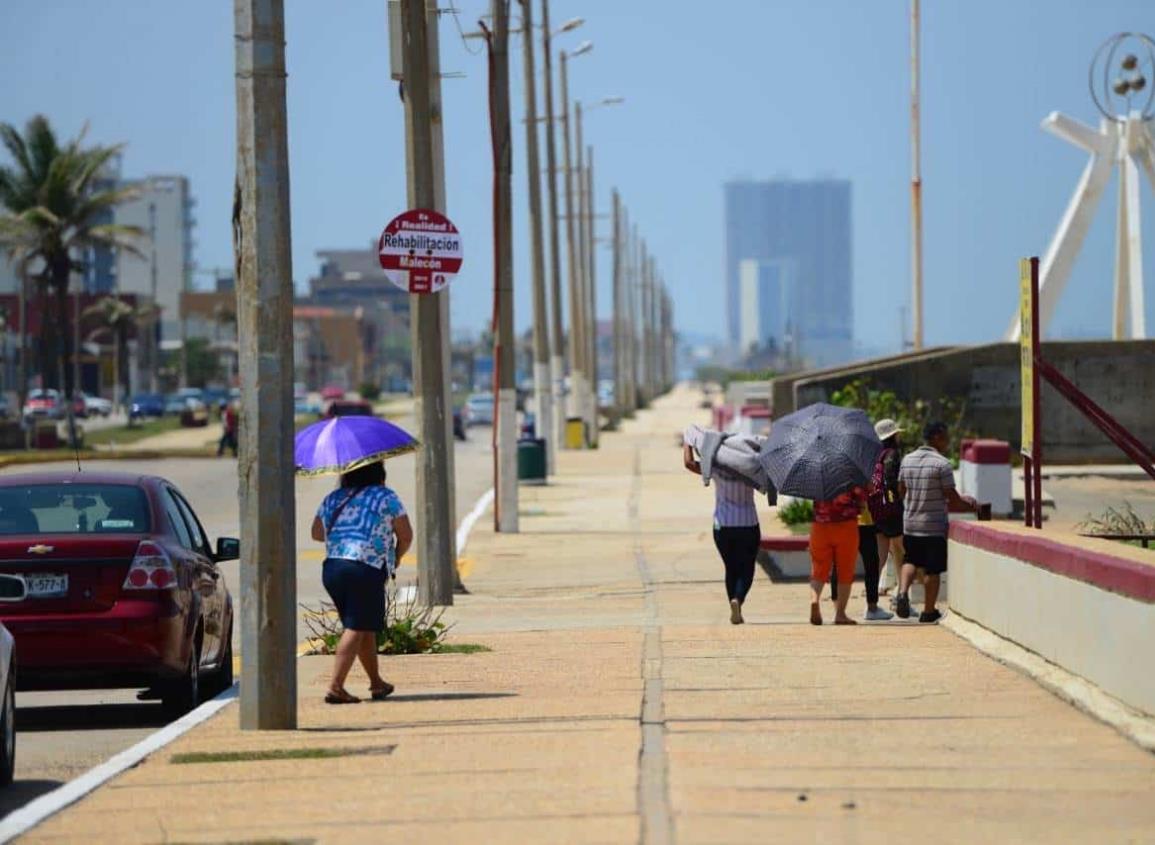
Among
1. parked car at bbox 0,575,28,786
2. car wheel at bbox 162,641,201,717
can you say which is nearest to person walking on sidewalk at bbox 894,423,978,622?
car wheel at bbox 162,641,201,717

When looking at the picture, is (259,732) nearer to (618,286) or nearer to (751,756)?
(751,756)

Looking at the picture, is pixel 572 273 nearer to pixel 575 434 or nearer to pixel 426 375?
pixel 575 434

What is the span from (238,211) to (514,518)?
2128 cm

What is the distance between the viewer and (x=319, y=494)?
1737 inches

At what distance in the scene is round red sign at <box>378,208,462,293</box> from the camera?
2022cm

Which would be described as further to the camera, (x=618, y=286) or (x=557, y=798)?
(x=618, y=286)

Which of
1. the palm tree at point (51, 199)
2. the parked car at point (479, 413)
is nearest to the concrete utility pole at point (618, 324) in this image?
the parked car at point (479, 413)

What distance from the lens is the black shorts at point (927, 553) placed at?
59.8 ft

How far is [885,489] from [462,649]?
438 centimetres

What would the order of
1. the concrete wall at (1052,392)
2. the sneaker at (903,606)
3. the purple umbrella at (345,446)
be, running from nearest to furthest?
the purple umbrella at (345,446)
the sneaker at (903,606)
the concrete wall at (1052,392)

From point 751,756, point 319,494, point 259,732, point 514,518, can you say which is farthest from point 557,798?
point 319,494

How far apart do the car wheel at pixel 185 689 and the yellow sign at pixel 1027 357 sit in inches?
220

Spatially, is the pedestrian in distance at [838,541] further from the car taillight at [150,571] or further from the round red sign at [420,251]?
the car taillight at [150,571]

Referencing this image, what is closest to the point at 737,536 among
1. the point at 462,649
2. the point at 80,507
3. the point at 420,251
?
the point at 462,649
